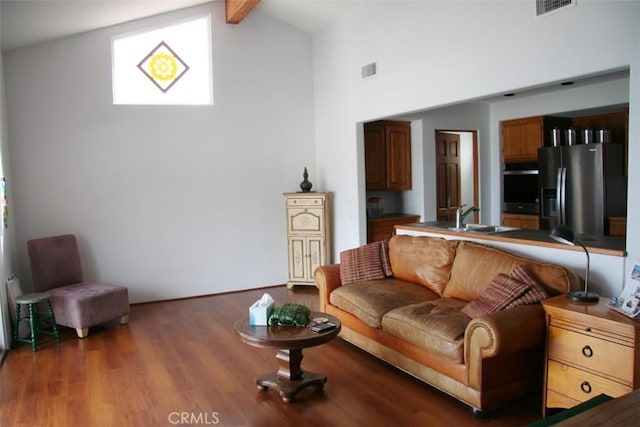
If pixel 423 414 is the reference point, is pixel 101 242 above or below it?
above

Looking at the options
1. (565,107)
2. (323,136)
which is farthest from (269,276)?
(565,107)

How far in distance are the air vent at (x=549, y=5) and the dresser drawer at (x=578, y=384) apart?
2.37 metres

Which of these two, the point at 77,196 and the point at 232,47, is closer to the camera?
the point at 77,196

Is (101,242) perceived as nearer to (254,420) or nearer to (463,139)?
(254,420)

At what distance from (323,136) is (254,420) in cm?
435

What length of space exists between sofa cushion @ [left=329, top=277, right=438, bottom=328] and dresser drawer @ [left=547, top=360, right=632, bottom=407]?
1.13 meters

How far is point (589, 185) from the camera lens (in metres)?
5.15

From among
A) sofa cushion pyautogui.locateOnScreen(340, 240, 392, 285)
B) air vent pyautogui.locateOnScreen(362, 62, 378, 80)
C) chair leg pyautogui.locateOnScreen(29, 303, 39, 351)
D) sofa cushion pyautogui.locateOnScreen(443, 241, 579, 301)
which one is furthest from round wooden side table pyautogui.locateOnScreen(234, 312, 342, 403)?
air vent pyautogui.locateOnScreen(362, 62, 378, 80)

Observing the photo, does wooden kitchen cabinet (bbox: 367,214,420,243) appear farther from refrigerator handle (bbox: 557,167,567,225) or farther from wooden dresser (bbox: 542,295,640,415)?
wooden dresser (bbox: 542,295,640,415)

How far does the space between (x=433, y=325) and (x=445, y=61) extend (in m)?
2.49

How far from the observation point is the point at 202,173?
19.9 ft

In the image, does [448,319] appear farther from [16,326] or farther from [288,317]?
[16,326]

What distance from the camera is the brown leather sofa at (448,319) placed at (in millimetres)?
2812

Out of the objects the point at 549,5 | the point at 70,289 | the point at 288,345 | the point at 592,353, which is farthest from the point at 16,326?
the point at 549,5
